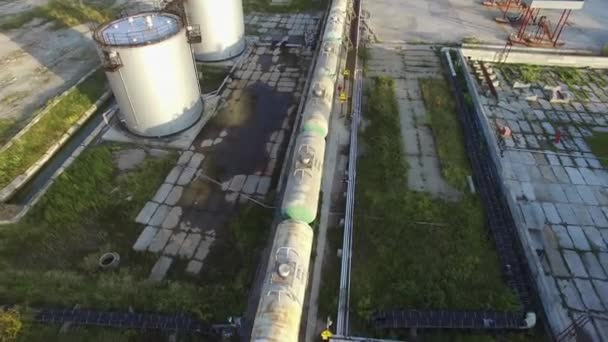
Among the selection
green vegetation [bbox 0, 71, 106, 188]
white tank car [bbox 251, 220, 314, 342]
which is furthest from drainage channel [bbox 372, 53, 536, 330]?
green vegetation [bbox 0, 71, 106, 188]

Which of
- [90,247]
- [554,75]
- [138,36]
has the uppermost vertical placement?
[138,36]

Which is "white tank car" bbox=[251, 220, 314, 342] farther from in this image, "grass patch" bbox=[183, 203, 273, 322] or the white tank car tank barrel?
"grass patch" bbox=[183, 203, 273, 322]

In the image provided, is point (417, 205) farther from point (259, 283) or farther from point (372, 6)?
point (372, 6)

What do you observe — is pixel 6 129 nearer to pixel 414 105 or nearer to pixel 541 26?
pixel 414 105

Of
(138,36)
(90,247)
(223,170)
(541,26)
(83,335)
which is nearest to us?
(83,335)

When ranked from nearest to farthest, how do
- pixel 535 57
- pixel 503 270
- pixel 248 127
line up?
pixel 503 270
pixel 248 127
pixel 535 57

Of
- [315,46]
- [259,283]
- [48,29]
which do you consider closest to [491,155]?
[259,283]

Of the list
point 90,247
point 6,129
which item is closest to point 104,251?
point 90,247
